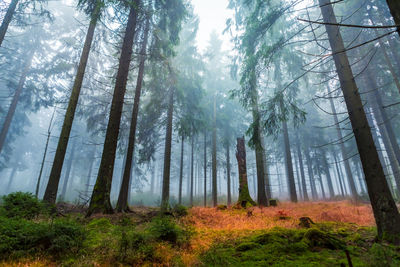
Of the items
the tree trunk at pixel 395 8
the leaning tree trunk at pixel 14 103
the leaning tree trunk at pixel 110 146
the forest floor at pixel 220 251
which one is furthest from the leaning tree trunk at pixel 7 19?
the tree trunk at pixel 395 8

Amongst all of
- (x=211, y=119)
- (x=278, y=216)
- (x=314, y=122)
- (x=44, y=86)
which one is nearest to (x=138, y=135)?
(x=211, y=119)

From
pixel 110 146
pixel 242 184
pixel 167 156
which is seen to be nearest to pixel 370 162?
pixel 242 184

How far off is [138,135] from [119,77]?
6741mm

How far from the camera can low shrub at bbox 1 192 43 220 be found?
551cm

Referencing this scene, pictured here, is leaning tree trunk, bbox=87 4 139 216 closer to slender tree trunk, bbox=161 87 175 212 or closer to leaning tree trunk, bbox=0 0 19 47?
slender tree trunk, bbox=161 87 175 212

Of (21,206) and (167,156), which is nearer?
(21,206)

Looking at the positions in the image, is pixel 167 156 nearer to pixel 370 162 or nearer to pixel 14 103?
pixel 370 162

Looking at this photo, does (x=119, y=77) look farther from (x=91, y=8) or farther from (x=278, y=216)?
(x=278, y=216)

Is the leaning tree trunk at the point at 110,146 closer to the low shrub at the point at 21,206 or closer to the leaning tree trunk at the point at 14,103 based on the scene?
the low shrub at the point at 21,206

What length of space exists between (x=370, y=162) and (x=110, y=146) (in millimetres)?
7963

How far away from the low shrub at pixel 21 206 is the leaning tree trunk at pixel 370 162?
9.10 m

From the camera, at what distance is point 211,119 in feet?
A: 63.3

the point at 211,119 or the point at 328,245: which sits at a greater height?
the point at 211,119

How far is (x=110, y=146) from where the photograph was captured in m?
7.23
